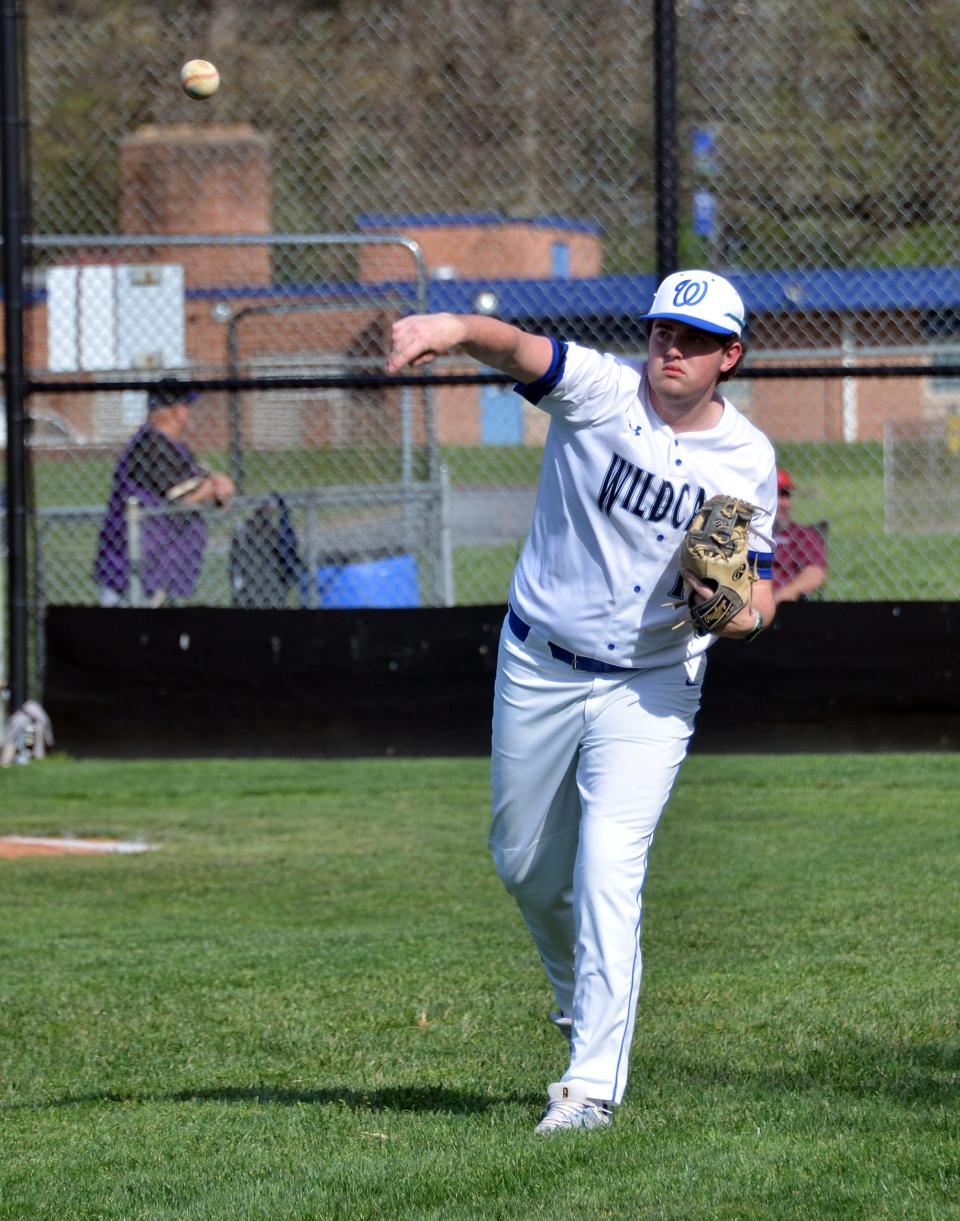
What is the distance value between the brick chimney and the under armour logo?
7.78 metres

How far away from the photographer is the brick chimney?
467 inches

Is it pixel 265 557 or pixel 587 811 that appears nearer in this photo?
pixel 587 811

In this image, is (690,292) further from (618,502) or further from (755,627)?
(755,627)

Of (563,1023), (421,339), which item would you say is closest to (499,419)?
(563,1023)

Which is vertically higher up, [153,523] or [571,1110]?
[153,523]

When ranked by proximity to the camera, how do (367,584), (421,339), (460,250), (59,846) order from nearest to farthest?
(421,339) < (59,846) < (367,584) < (460,250)

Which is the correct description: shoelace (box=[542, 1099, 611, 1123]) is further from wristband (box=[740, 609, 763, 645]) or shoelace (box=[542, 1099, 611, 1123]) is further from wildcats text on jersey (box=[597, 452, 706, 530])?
wildcats text on jersey (box=[597, 452, 706, 530])

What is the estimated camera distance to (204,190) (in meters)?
12.3

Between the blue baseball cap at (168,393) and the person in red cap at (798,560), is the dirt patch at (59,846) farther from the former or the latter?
the person in red cap at (798,560)

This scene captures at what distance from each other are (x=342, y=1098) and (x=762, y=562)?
1.66m

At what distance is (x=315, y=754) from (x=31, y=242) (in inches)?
128

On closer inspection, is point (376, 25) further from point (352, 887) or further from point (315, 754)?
point (352, 887)

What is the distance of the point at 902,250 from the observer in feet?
34.3

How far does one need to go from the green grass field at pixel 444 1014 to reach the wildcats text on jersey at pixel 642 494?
1366 mm
